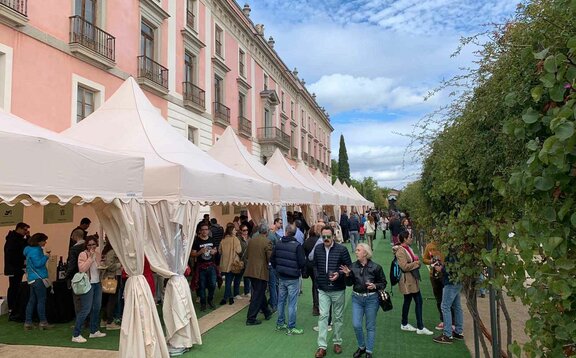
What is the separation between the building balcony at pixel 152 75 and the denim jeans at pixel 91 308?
9.75 metres

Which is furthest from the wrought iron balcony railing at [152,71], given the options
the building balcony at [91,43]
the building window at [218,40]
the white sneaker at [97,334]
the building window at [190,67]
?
the white sneaker at [97,334]

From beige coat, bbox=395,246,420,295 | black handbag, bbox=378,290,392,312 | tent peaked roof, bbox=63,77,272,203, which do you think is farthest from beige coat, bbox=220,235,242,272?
black handbag, bbox=378,290,392,312

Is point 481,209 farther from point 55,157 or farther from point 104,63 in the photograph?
point 104,63

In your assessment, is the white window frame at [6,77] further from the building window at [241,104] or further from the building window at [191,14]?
the building window at [241,104]

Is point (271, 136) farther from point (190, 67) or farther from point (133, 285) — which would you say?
point (133, 285)

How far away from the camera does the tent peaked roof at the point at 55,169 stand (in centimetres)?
404

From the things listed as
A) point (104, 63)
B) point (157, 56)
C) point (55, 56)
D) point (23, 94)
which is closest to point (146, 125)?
point (23, 94)

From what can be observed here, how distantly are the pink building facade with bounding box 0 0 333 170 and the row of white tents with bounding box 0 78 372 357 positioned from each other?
3988 mm

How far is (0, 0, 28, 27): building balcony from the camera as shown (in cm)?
953

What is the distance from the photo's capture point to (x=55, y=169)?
4547 millimetres

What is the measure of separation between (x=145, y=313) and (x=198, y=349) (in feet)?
4.03

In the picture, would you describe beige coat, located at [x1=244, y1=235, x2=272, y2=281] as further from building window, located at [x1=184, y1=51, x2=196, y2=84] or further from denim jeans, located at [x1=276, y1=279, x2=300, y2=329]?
building window, located at [x1=184, y1=51, x2=196, y2=84]

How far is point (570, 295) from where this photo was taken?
1.30 metres

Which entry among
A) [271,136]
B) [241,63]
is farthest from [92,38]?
[271,136]
